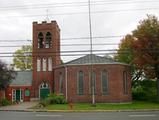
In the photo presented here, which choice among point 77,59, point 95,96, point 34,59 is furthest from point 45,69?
point 95,96

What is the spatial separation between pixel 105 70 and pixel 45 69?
1173cm

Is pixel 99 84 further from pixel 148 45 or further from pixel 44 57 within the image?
pixel 44 57

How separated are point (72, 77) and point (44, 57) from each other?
8.94m

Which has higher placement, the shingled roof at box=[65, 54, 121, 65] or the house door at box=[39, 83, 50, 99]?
the shingled roof at box=[65, 54, 121, 65]

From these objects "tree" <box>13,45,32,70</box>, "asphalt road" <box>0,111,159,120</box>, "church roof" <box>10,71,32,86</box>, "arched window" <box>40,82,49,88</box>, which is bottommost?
"asphalt road" <box>0,111,159,120</box>

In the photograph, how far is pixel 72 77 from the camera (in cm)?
4991

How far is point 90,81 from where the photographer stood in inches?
1934

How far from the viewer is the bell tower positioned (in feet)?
186

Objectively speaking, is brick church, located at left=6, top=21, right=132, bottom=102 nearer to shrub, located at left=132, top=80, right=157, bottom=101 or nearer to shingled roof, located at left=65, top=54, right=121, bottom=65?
shingled roof, located at left=65, top=54, right=121, bottom=65

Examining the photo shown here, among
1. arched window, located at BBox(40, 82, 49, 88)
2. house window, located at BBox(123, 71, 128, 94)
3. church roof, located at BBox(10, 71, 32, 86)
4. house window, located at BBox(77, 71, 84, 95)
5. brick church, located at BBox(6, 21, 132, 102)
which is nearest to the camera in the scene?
brick church, located at BBox(6, 21, 132, 102)

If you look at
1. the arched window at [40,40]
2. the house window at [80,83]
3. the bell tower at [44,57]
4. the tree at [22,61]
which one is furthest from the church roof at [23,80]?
the tree at [22,61]

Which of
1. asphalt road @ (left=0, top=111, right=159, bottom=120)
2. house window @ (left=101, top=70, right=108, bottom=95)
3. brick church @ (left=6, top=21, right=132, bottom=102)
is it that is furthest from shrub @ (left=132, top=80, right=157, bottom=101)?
asphalt road @ (left=0, top=111, right=159, bottom=120)

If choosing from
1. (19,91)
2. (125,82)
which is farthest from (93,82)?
(19,91)

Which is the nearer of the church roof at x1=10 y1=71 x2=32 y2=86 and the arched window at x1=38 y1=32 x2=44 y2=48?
the arched window at x1=38 y1=32 x2=44 y2=48
